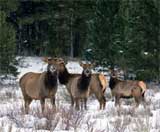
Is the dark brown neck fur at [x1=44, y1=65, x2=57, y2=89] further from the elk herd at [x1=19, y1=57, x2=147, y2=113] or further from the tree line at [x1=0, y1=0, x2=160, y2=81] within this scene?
the tree line at [x1=0, y1=0, x2=160, y2=81]

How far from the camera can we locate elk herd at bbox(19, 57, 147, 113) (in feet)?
47.8

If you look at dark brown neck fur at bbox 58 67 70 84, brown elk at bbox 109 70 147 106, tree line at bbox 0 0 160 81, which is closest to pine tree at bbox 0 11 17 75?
tree line at bbox 0 0 160 81

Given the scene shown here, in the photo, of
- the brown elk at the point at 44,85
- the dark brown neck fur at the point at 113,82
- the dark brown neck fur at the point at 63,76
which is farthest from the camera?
the dark brown neck fur at the point at 113,82

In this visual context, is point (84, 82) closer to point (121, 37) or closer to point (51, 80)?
point (51, 80)

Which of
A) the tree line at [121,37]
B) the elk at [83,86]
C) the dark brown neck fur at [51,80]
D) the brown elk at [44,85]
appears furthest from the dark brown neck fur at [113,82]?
the tree line at [121,37]

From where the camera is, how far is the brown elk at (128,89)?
58.7 ft

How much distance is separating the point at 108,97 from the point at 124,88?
112 inches

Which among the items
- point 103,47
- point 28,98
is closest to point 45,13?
point 103,47

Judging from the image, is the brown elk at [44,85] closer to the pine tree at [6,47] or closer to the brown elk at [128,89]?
the brown elk at [128,89]

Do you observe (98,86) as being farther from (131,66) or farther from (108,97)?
(131,66)

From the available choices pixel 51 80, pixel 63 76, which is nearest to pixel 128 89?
pixel 63 76

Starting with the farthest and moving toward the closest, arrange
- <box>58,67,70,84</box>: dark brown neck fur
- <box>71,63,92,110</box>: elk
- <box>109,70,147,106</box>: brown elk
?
<box>58,67,70,84</box>: dark brown neck fur
<box>109,70,147,106</box>: brown elk
<box>71,63,92,110</box>: elk

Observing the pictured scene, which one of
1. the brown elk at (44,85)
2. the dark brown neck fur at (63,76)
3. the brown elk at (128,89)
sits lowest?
the brown elk at (128,89)

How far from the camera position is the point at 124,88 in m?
18.5
